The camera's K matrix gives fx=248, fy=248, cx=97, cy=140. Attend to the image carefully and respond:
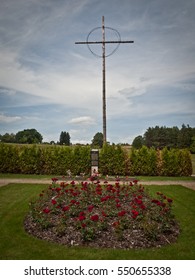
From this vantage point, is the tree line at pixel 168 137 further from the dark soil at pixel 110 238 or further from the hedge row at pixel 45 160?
the dark soil at pixel 110 238

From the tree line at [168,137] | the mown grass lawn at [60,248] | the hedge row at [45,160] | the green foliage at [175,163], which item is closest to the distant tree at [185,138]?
the tree line at [168,137]

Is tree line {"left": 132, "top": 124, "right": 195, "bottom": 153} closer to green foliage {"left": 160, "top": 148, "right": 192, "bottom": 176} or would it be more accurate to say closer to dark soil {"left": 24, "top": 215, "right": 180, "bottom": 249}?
green foliage {"left": 160, "top": 148, "right": 192, "bottom": 176}

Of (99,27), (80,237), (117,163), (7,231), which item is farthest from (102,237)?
(99,27)

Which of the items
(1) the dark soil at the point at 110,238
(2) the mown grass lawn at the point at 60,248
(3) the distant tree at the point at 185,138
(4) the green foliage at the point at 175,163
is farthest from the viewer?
(3) the distant tree at the point at 185,138

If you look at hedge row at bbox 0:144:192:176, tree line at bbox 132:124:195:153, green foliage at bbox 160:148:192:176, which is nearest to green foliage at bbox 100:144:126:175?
hedge row at bbox 0:144:192:176

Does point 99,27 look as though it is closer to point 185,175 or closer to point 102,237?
point 185,175

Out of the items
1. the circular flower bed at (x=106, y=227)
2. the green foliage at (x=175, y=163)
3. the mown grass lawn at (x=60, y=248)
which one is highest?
the green foliage at (x=175, y=163)

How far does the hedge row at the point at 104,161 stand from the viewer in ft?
50.1

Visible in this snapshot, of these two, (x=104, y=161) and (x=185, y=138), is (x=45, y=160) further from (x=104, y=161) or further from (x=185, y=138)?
(x=185, y=138)

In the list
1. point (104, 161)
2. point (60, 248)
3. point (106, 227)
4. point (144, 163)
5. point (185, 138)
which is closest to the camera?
point (60, 248)

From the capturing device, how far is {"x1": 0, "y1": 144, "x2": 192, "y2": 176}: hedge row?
15.3 metres

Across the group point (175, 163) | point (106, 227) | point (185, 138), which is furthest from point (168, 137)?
point (106, 227)

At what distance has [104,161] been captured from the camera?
1524 cm

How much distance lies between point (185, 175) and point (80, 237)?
39.7ft
